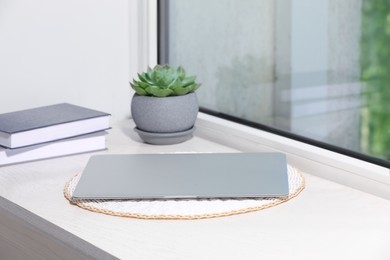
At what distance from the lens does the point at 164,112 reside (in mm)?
1474

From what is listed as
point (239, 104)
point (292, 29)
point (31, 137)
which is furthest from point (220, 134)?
point (31, 137)

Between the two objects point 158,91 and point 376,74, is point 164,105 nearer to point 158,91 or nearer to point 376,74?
point 158,91

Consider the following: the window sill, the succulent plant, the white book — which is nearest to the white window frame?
the window sill

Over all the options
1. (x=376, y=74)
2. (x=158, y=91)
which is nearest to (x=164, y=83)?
(x=158, y=91)

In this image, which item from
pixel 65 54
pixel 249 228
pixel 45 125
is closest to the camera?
pixel 249 228

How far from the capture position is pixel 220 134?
155 centimetres

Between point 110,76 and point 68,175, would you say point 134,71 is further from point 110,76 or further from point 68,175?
point 68,175

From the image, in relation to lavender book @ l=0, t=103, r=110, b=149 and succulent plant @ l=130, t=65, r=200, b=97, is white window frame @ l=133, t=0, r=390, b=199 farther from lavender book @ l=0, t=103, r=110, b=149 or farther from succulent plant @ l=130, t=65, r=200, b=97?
lavender book @ l=0, t=103, r=110, b=149

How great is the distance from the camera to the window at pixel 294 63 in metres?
1.35

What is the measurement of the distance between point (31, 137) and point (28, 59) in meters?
0.23

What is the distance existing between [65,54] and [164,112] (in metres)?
0.28

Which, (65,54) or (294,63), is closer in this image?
(294,63)

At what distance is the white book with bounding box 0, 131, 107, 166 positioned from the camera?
1406 millimetres

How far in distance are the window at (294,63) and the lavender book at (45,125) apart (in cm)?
28
